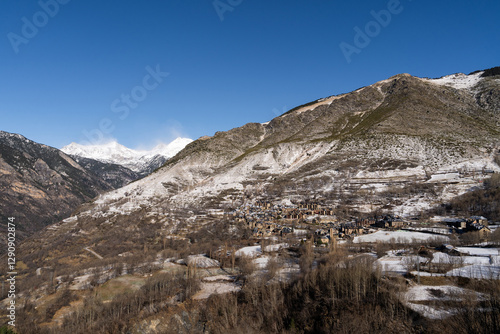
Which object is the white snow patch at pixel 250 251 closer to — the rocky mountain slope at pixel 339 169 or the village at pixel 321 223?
the village at pixel 321 223

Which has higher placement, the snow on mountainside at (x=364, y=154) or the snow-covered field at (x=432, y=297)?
the snow on mountainside at (x=364, y=154)

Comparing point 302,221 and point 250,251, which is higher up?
point 302,221

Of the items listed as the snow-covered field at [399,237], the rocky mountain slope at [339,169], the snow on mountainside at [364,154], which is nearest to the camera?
the snow-covered field at [399,237]

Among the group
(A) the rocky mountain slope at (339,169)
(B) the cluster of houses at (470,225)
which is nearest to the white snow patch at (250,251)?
(A) the rocky mountain slope at (339,169)

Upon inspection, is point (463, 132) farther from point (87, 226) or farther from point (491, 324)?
point (87, 226)

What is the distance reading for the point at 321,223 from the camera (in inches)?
3076

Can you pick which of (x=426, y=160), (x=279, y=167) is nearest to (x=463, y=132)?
(x=426, y=160)

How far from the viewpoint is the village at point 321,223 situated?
198ft

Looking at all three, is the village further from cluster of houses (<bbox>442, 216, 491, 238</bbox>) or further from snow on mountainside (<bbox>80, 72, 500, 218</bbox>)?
snow on mountainside (<bbox>80, 72, 500, 218</bbox>)

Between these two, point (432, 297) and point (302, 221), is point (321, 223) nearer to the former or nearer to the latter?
point (302, 221)

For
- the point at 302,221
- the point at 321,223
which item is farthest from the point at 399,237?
the point at 302,221

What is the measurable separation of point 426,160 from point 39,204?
199612 mm

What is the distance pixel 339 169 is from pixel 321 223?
3939 centimetres

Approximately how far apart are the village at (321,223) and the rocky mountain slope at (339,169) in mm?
6864
